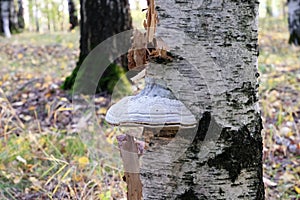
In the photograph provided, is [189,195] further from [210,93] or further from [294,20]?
Result: [294,20]

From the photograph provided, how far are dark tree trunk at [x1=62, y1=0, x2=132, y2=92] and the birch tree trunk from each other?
3513 millimetres

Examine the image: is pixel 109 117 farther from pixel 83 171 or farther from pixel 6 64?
pixel 6 64

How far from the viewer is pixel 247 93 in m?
1.42

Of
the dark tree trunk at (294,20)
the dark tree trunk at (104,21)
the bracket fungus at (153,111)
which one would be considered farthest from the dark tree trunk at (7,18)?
the bracket fungus at (153,111)

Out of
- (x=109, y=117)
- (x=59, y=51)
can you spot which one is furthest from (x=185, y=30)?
(x=59, y=51)

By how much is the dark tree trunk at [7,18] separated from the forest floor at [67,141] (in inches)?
299

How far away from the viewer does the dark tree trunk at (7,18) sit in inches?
552

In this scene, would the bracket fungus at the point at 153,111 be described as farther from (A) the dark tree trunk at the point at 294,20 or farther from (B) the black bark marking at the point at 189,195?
(A) the dark tree trunk at the point at 294,20

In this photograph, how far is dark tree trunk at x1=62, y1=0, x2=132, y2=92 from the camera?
15.9ft

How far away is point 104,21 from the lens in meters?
4.86

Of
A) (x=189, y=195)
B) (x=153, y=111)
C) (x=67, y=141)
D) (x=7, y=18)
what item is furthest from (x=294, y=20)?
(x=7, y=18)

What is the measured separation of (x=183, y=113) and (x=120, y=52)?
3.65m

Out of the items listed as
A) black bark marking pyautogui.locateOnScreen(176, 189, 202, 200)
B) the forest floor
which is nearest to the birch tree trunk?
black bark marking pyautogui.locateOnScreen(176, 189, 202, 200)

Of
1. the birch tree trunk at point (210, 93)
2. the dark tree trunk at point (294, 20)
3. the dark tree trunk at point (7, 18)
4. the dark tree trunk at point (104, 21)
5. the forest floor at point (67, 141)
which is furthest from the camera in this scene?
the dark tree trunk at point (7, 18)
